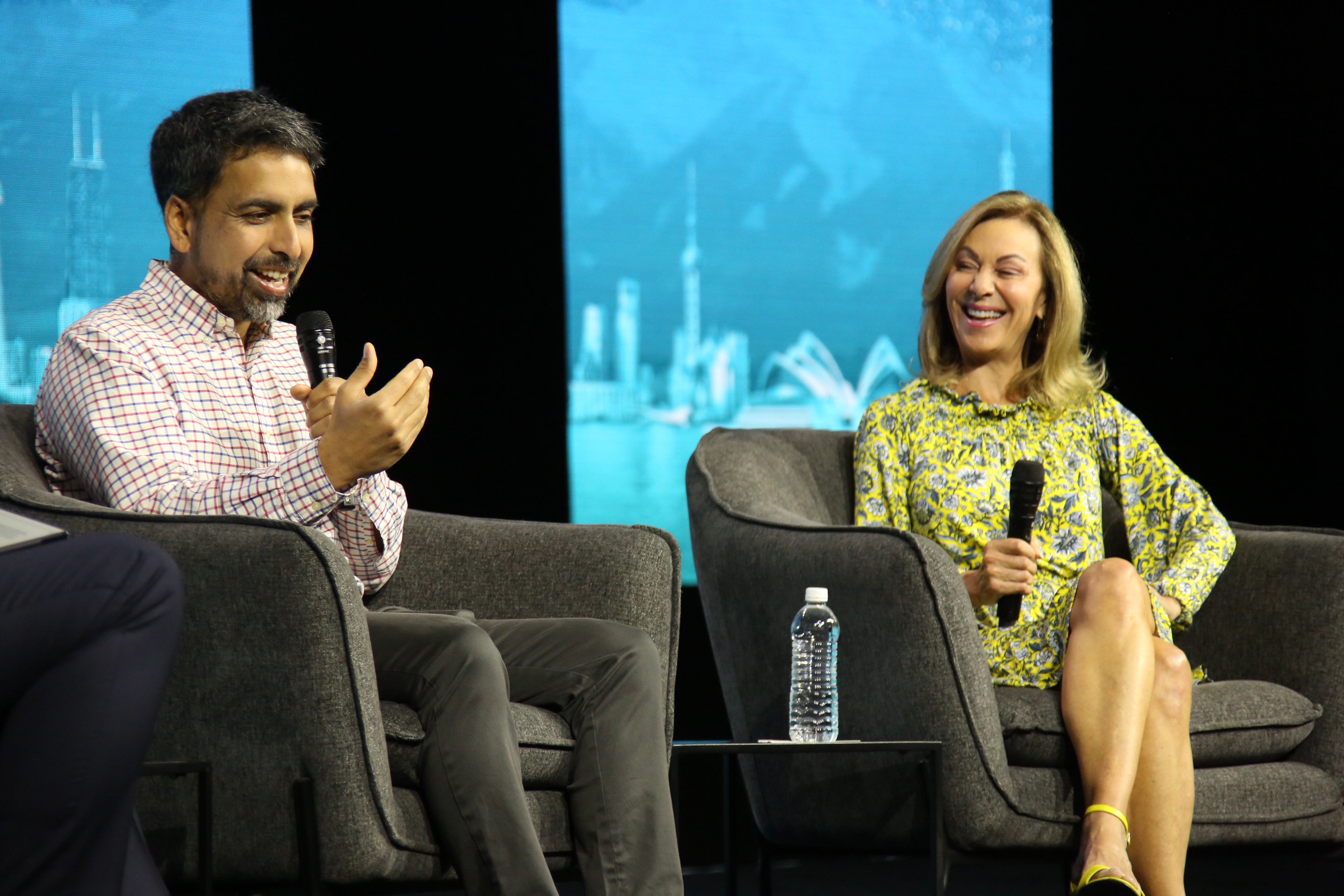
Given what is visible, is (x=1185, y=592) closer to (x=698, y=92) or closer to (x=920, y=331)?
(x=920, y=331)

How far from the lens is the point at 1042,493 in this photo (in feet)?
8.01

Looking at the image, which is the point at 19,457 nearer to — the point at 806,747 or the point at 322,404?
the point at 322,404

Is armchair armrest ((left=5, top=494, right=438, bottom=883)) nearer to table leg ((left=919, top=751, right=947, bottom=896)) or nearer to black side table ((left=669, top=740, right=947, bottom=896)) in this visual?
black side table ((left=669, top=740, right=947, bottom=896))

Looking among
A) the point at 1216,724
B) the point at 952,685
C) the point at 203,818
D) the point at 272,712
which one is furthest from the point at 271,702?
the point at 1216,724

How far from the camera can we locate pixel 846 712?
2195mm

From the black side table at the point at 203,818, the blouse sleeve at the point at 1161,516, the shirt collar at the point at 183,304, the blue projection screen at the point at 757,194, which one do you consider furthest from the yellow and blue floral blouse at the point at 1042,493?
the black side table at the point at 203,818

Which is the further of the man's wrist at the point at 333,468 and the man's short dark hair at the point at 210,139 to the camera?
the man's short dark hair at the point at 210,139

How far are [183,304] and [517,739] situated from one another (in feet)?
2.62

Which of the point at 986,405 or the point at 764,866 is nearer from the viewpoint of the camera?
the point at 764,866

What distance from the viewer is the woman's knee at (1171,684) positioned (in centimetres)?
208

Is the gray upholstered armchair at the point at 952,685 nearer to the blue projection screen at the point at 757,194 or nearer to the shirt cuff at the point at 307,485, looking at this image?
the shirt cuff at the point at 307,485

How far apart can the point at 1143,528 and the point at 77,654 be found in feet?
6.41

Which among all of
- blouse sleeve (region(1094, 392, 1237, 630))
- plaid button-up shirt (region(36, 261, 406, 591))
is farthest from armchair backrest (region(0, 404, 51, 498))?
blouse sleeve (region(1094, 392, 1237, 630))

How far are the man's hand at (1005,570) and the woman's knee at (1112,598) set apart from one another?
0.09 meters
